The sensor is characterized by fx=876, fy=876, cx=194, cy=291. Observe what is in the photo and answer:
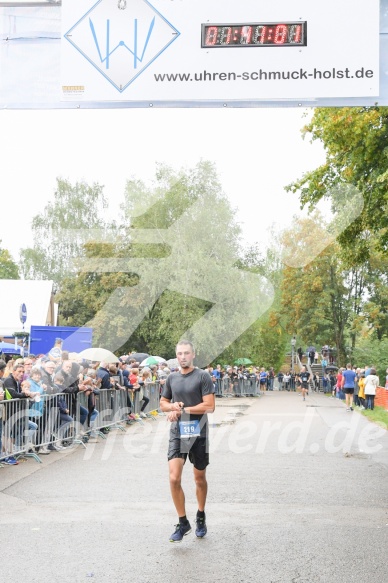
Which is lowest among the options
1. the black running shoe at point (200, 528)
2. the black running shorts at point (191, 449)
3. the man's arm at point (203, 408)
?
the black running shoe at point (200, 528)

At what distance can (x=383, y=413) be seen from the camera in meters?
27.2

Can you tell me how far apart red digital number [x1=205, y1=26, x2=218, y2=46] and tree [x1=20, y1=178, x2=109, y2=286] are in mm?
56785

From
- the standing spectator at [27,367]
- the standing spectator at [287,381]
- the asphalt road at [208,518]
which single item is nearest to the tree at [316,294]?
the standing spectator at [287,381]

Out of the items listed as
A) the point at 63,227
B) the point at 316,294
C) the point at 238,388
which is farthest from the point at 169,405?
the point at 63,227

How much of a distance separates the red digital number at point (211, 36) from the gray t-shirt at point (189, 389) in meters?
3.06

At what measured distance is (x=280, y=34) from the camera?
8.10m

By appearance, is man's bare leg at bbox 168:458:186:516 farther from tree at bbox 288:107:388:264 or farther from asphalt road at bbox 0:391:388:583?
tree at bbox 288:107:388:264

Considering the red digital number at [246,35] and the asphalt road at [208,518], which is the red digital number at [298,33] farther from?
the asphalt road at [208,518]

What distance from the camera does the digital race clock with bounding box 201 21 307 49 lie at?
807 cm

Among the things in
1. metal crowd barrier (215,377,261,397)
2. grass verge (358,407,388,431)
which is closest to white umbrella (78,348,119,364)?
grass verge (358,407,388,431)

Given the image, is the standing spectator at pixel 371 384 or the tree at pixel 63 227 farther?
the tree at pixel 63 227

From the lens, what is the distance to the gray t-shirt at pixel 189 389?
8.14 metres

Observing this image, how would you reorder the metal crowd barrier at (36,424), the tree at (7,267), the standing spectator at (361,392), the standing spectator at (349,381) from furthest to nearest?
the tree at (7,267)
the standing spectator at (361,392)
the standing spectator at (349,381)
the metal crowd barrier at (36,424)

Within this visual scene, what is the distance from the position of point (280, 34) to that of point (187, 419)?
12.0ft
